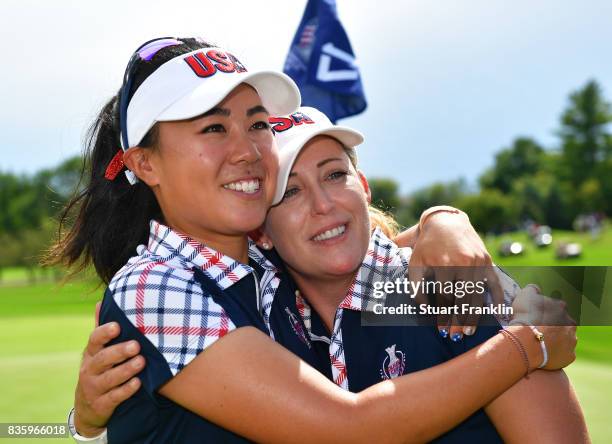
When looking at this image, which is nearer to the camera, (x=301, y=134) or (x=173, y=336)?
(x=173, y=336)

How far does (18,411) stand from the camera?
7996 millimetres

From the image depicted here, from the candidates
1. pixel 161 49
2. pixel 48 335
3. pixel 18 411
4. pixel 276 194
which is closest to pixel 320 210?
pixel 276 194

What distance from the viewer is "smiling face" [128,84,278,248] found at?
2.75 m

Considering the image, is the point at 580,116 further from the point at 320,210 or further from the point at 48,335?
the point at 320,210

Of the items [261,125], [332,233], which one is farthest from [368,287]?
[261,125]

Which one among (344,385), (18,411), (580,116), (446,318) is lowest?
(580,116)

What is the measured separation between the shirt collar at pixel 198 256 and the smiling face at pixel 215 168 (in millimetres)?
107

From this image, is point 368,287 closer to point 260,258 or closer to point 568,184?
point 260,258

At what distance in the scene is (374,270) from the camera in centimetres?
316

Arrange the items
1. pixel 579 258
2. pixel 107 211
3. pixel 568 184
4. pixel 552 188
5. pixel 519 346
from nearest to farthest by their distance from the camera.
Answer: pixel 519 346 < pixel 107 211 < pixel 579 258 < pixel 568 184 < pixel 552 188

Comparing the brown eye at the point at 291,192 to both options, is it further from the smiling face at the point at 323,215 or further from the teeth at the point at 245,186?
the teeth at the point at 245,186

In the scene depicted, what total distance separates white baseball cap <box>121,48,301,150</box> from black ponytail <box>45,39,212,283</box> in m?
0.21

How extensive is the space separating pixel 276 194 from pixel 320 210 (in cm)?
20

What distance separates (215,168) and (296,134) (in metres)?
0.55
